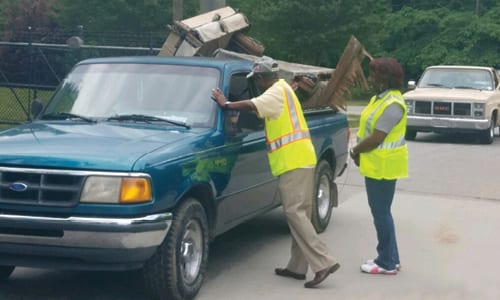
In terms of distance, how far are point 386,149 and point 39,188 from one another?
3.01 meters

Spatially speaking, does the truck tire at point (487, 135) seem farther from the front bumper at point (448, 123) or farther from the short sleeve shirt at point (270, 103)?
the short sleeve shirt at point (270, 103)

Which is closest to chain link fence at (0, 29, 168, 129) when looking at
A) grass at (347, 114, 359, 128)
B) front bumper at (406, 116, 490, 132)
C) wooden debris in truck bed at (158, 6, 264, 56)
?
wooden debris in truck bed at (158, 6, 264, 56)

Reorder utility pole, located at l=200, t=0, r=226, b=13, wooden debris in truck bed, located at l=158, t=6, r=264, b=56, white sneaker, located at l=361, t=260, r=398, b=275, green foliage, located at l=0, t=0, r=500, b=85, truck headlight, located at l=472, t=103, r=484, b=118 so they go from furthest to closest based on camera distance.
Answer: green foliage, located at l=0, t=0, r=500, b=85
truck headlight, located at l=472, t=103, r=484, b=118
utility pole, located at l=200, t=0, r=226, b=13
wooden debris in truck bed, located at l=158, t=6, r=264, b=56
white sneaker, located at l=361, t=260, r=398, b=275

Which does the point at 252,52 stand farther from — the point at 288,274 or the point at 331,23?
the point at 331,23

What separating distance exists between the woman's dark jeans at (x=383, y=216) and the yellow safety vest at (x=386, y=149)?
0.09 m

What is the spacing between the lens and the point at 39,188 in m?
5.96

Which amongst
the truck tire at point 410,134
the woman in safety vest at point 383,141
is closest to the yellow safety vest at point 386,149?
the woman in safety vest at point 383,141

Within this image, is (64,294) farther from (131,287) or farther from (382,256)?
(382,256)

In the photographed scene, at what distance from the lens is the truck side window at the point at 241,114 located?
7379 mm

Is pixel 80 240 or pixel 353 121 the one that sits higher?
pixel 80 240

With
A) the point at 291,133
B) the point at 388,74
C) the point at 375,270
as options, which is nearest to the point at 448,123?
the point at 375,270

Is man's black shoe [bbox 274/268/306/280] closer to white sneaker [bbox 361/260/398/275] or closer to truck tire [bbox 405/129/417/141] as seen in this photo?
white sneaker [bbox 361/260/398/275]

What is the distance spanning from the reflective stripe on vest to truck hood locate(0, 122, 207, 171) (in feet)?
2.25

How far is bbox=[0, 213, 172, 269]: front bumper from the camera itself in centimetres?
584
